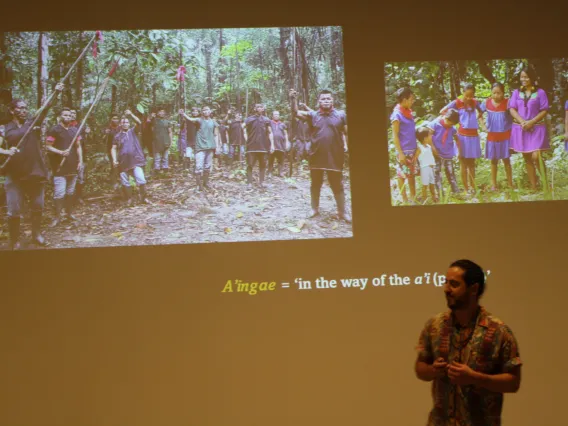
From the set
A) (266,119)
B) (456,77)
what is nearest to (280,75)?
(266,119)

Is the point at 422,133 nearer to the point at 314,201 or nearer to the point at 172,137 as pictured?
the point at 314,201

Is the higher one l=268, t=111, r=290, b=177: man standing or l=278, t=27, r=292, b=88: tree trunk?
l=278, t=27, r=292, b=88: tree trunk

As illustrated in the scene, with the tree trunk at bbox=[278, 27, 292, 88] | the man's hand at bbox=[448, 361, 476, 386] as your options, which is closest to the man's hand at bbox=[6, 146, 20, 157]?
the tree trunk at bbox=[278, 27, 292, 88]

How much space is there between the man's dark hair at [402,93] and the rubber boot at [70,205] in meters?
2.30

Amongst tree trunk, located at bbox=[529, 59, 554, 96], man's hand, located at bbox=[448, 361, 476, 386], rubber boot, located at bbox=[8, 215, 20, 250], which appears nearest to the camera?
man's hand, located at bbox=[448, 361, 476, 386]

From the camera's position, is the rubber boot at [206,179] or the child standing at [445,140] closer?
the rubber boot at [206,179]

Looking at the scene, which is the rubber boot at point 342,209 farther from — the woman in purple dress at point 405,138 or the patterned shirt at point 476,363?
the patterned shirt at point 476,363

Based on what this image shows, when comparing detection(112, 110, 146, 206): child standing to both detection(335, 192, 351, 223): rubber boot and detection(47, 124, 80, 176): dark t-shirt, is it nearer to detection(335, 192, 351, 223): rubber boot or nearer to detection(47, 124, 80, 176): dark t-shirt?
detection(47, 124, 80, 176): dark t-shirt

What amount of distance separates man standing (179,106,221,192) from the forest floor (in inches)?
3.2

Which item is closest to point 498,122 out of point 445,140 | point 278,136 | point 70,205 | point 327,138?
point 445,140

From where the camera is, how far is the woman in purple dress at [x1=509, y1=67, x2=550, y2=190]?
493 cm

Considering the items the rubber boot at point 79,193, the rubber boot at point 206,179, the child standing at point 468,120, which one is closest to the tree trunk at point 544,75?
the child standing at point 468,120

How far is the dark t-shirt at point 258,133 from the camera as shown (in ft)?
15.9

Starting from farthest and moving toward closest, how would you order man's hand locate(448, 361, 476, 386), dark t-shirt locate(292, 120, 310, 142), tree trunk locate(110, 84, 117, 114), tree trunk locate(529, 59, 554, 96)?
tree trunk locate(529, 59, 554, 96) → dark t-shirt locate(292, 120, 310, 142) → tree trunk locate(110, 84, 117, 114) → man's hand locate(448, 361, 476, 386)
